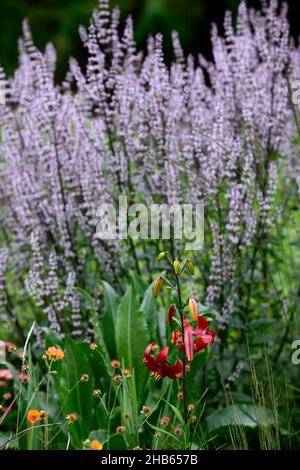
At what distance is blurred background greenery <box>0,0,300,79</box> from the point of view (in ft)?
34.7

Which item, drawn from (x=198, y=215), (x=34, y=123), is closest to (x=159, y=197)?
(x=198, y=215)

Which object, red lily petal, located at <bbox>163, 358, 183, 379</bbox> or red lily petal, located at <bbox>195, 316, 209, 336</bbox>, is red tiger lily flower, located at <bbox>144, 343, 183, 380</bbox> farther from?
red lily petal, located at <bbox>195, 316, 209, 336</bbox>

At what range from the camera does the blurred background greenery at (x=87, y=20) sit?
1057cm

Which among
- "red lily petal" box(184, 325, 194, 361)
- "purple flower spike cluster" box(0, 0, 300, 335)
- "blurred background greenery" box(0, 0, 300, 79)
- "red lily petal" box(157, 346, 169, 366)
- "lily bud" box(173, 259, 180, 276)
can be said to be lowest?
"red lily petal" box(157, 346, 169, 366)

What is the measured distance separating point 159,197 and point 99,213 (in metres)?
0.41

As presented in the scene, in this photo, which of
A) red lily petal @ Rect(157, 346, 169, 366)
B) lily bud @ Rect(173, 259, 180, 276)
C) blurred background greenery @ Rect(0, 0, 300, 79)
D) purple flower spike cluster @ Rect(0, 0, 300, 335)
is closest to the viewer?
lily bud @ Rect(173, 259, 180, 276)

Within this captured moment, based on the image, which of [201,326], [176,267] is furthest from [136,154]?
[176,267]

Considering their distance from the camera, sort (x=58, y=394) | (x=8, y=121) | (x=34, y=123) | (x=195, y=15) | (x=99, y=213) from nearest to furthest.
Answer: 1. (x=58, y=394)
2. (x=99, y=213)
3. (x=34, y=123)
4. (x=8, y=121)
5. (x=195, y=15)

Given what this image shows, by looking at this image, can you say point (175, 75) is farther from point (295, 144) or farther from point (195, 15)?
point (195, 15)

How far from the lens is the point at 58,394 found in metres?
2.82

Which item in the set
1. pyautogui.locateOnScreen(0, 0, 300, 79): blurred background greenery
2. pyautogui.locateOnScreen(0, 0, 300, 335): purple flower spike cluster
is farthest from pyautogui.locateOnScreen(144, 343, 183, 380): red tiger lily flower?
pyautogui.locateOnScreen(0, 0, 300, 79): blurred background greenery

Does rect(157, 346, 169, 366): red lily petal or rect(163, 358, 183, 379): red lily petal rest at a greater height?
rect(157, 346, 169, 366): red lily petal

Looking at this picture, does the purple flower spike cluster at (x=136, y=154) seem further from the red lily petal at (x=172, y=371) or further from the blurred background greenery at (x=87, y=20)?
the blurred background greenery at (x=87, y=20)

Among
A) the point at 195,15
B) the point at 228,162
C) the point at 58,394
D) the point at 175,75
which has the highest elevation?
the point at 195,15
